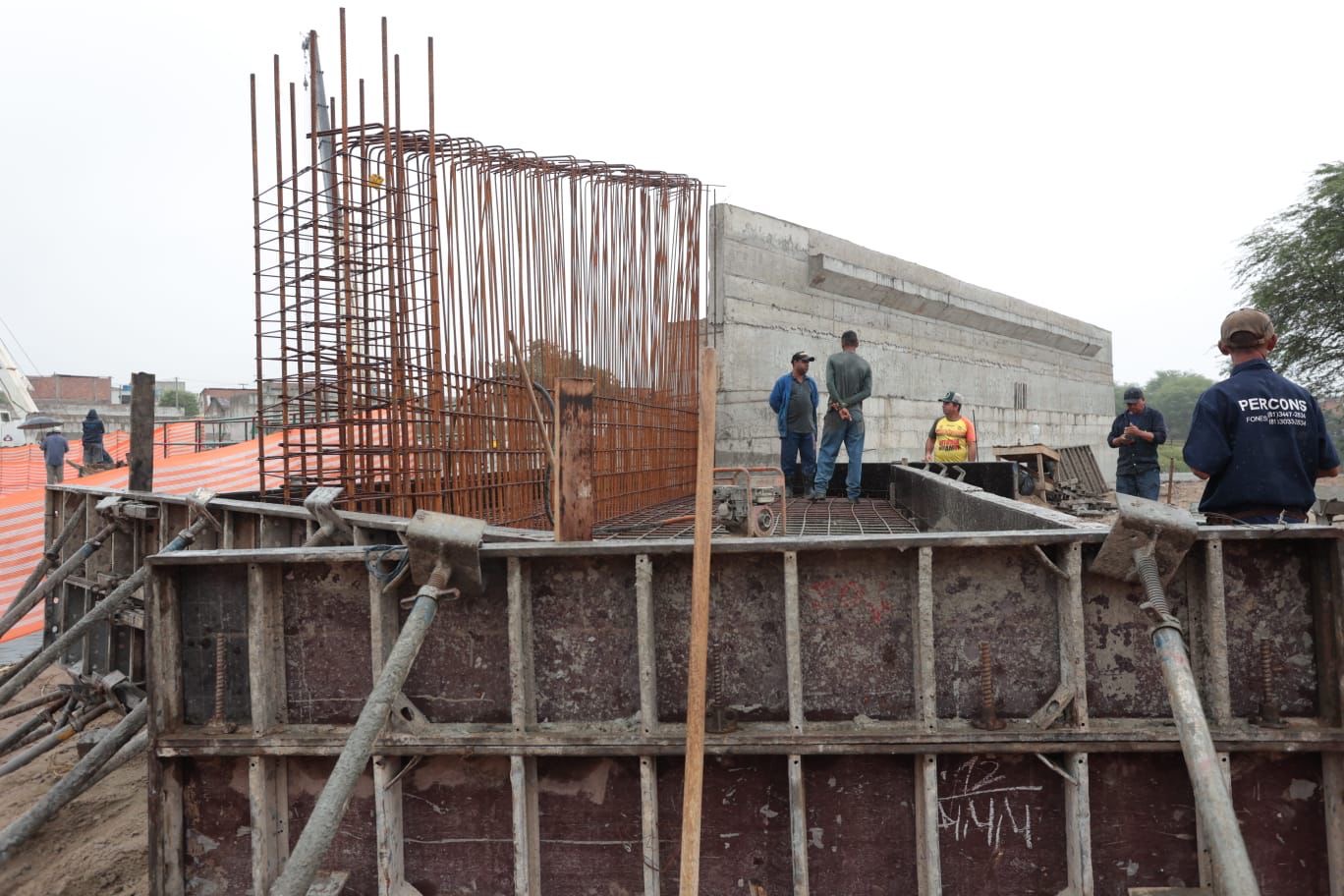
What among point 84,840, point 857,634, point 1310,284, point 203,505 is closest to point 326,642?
point 857,634

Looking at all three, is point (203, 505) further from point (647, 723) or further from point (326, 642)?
point (647, 723)

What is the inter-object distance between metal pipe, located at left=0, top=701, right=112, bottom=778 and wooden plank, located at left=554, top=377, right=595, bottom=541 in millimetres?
5500

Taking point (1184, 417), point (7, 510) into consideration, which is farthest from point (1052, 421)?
point (1184, 417)

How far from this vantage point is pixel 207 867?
3174mm

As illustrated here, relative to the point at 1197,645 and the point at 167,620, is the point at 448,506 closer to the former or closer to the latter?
the point at 167,620

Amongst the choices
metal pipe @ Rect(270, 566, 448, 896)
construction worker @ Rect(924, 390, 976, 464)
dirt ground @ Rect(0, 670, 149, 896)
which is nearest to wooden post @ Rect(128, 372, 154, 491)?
dirt ground @ Rect(0, 670, 149, 896)

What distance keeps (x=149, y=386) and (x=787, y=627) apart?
7.81 metres

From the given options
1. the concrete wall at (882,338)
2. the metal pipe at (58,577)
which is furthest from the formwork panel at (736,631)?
the concrete wall at (882,338)

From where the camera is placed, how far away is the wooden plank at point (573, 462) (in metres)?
3.40

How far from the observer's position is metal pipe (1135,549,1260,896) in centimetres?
184

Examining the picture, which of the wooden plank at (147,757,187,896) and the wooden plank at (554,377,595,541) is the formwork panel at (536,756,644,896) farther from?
the wooden plank at (147,757,187,896)

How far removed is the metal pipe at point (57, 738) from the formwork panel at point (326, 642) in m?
4.62

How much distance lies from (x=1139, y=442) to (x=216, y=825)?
361 inches

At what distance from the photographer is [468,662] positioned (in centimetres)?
318
